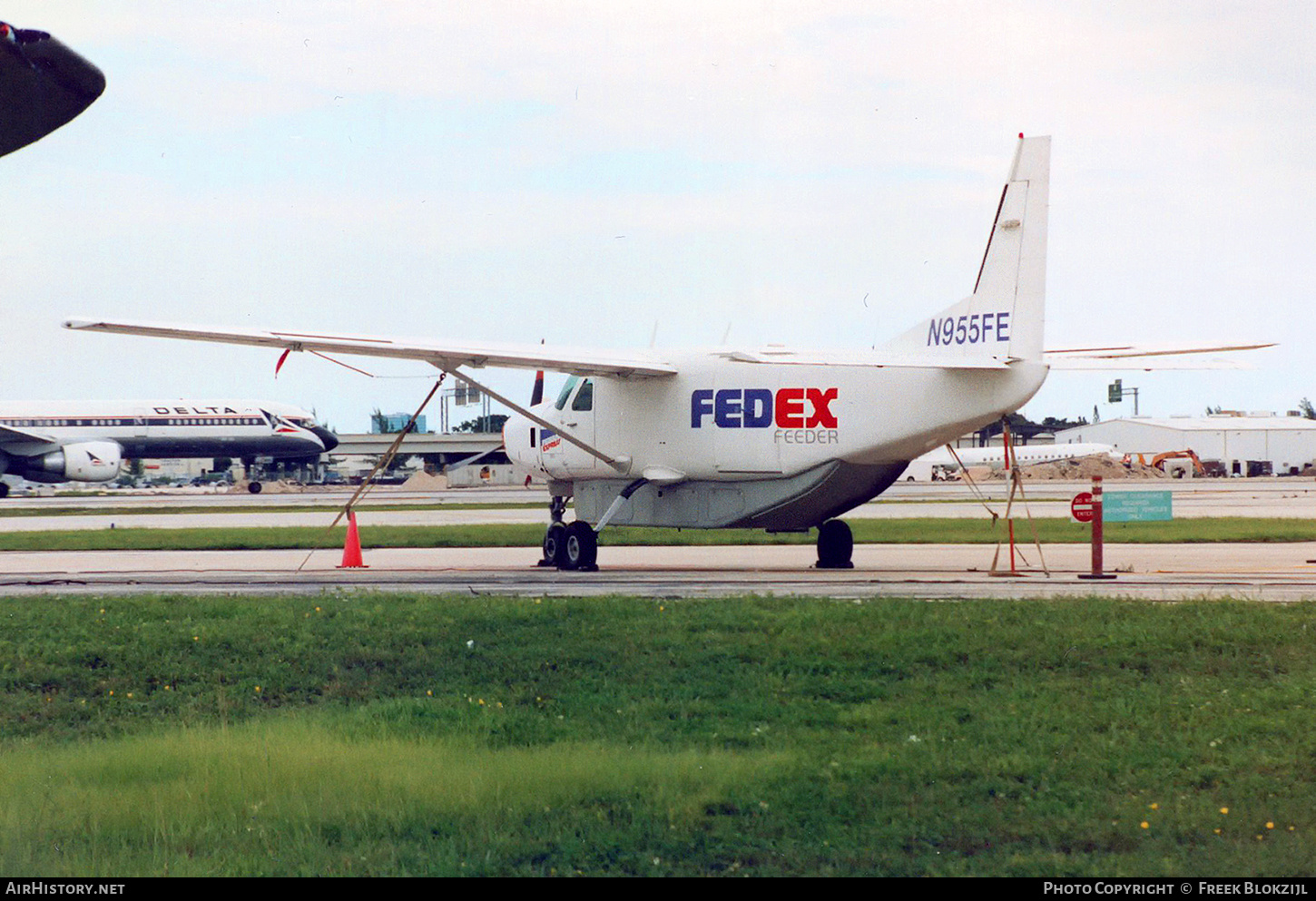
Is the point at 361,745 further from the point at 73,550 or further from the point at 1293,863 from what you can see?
the point at 73,550

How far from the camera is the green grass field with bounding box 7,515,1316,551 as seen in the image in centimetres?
2827

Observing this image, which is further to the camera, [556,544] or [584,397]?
[584,397]

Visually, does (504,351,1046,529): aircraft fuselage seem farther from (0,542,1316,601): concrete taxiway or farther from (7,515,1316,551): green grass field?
(7,515,1316,551): green grass field

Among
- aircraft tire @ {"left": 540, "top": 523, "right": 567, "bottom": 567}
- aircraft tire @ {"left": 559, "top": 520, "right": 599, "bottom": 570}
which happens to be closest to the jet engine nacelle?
aircraft tire @ {"left": 540, "top": 523, "right": 567, "bottom": 567}

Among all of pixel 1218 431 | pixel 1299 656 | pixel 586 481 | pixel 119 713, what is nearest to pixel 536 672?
pixel 119 713

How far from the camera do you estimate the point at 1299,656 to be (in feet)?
33.5

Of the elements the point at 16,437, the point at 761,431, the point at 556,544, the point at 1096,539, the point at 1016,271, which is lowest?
the point at 556,544

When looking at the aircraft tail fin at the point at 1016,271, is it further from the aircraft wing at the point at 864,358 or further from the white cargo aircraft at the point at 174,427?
the white cargo aircraft at the point at 174,427

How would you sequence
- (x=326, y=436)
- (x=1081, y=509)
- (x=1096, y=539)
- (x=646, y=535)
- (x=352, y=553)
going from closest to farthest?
(x=1096, y=539), (x=1081, y=509), (x=352, y=553), (x=646, y=535), (x=326, y=436)

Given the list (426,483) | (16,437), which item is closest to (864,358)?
(16,437)

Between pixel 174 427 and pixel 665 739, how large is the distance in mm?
62996

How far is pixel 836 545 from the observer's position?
21.2 meters

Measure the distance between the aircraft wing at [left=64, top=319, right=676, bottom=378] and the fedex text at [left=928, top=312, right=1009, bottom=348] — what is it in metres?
4.24

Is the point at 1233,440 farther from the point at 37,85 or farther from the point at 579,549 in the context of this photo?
the point at 37,85
